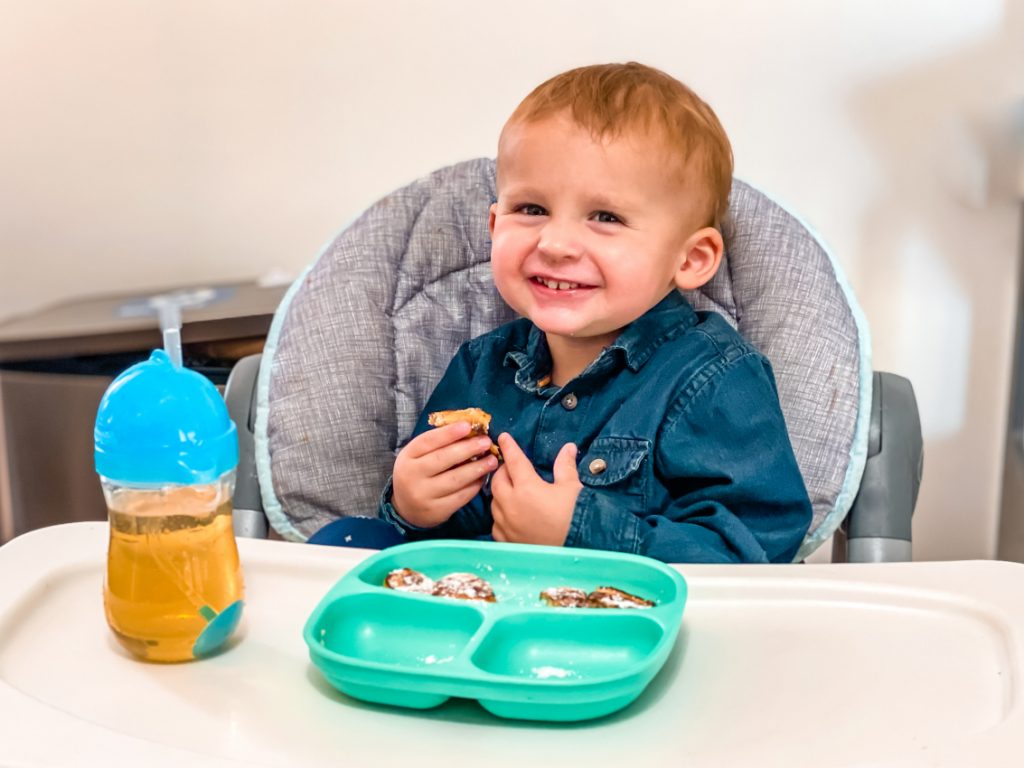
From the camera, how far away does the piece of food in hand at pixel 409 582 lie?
0.82 m

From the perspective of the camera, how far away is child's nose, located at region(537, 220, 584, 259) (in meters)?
1.09

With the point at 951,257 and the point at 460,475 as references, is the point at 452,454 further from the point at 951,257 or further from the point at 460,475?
the point at 951,257

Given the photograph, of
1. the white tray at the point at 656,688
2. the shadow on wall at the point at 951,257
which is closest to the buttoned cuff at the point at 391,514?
the white tray at the point at 656,688

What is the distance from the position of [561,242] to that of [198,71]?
1.32 m

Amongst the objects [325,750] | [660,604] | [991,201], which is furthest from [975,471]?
[325,750]

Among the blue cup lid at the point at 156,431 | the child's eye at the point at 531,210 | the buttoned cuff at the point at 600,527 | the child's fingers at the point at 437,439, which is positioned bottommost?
the buttoned cuff at the point at 600,527

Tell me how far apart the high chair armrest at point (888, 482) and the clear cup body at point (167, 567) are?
0.67 metres

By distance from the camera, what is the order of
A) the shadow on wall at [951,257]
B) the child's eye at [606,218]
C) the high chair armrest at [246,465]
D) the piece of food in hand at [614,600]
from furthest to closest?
the shadow on wall at [951,257] → the high chair armrest at [246,465] → the child's eye at [606,218] → the piece of food in hand at [614,600]

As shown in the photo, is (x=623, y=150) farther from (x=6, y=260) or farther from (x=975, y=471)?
(x=6, y=260)

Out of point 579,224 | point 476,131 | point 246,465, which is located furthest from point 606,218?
point 476,131

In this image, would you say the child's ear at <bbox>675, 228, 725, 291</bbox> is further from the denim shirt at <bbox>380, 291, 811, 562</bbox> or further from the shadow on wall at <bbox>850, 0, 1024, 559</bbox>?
the shadow on wall at <bbox>850, 0, 1024, 559</bbox>

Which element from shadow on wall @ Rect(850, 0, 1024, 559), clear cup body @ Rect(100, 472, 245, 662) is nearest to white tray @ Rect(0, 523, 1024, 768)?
clear cup body @ Rect(100, 472, 245, 662)

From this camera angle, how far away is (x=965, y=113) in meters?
2.01

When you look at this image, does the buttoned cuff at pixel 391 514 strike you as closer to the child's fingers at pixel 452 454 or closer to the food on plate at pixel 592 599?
the child's fingers at pixel 452 454
